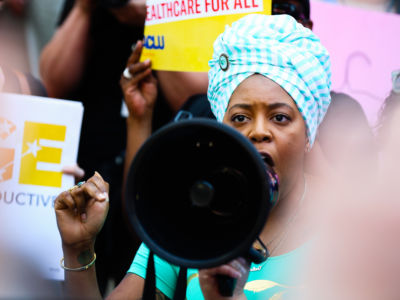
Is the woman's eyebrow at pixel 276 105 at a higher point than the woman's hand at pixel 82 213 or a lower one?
higher

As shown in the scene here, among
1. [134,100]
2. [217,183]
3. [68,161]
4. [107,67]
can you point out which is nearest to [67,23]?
[107,67]

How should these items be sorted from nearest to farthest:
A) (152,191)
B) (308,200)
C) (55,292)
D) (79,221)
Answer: (55,292) → (152,191) → (79,221) → (308,200)

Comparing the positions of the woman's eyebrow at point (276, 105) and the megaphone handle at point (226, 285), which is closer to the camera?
the megaphone handle at point (226, 285)

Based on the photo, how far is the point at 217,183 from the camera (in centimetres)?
137

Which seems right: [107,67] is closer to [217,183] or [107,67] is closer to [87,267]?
[87,267]

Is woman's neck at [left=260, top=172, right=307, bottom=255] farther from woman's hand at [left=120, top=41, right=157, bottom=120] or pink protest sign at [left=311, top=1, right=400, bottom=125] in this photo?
pink protest sign at [left=311, top=1, right=400, bottom=125]

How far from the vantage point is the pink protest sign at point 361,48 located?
281cm

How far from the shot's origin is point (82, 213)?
1704 mm

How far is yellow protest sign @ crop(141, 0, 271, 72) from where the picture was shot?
2035mm

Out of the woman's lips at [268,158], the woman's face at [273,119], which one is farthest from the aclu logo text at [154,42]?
the woman's lips at [268,158]

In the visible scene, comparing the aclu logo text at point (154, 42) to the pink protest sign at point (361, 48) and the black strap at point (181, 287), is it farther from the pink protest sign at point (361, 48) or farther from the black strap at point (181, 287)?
the black strap at point (181, 287)

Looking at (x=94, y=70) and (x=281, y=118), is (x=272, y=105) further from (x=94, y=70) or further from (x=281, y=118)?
(x=94, y=70)

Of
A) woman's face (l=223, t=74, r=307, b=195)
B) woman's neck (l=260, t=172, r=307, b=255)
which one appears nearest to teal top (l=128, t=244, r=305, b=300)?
woman's neck (l=260, t=172, r=307, b=255)

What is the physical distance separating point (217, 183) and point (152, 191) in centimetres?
19
